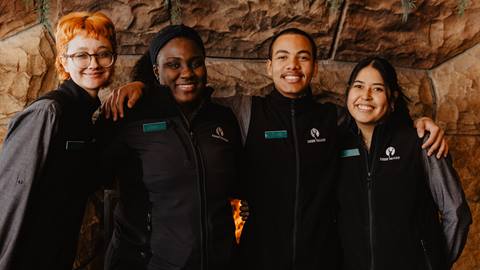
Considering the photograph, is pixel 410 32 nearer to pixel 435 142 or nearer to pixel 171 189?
pixel 435 142

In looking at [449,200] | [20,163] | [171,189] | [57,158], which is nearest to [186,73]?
[171,189]

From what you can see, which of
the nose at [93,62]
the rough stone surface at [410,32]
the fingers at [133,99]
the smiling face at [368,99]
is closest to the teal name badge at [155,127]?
the fingers at [133,99]

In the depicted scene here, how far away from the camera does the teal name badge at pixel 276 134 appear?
2309 mm

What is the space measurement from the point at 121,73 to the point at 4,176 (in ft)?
3.55

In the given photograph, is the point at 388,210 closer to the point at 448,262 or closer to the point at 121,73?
the point at 448,262

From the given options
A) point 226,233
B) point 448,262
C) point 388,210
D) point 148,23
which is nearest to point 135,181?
point 226,233

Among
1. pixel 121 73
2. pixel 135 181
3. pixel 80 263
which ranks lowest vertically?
pixel 80 263

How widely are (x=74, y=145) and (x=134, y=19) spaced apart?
40.5 inches

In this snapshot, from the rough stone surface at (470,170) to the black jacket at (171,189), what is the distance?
161cm

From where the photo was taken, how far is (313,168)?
2.28 metres

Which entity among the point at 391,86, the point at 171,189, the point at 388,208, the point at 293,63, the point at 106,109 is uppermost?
the point at 293,63

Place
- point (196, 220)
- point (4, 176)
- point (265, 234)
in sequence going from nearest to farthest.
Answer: point (4, 176) < point (196, 220) < point (265, 234)

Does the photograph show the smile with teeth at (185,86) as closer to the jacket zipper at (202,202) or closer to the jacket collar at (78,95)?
the jacket zipper at (202,202)

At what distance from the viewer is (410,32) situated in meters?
→ 2.97
